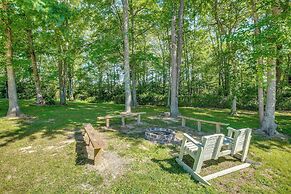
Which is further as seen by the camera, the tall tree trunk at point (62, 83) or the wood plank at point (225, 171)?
the tall tree trunk at point (62, 83)

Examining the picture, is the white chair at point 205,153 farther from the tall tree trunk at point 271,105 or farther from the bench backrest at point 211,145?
the tall tree trunk at point 271,105

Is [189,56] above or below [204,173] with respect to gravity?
above

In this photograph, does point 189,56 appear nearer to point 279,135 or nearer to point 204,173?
point 279,135

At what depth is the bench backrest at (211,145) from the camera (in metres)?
4.09

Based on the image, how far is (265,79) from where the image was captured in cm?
747

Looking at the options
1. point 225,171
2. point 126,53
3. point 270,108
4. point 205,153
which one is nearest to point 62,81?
point 126,53

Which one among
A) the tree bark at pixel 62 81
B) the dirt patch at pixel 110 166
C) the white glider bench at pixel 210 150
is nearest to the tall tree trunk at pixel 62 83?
the tree bark at pixel 62 81

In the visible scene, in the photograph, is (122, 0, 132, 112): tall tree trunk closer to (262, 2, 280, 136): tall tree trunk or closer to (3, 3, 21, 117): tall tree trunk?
(3, 3, 21, 117): tall tree trunk

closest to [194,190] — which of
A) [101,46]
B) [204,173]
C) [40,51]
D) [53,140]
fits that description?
[204,173]

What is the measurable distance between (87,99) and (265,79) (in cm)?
1861

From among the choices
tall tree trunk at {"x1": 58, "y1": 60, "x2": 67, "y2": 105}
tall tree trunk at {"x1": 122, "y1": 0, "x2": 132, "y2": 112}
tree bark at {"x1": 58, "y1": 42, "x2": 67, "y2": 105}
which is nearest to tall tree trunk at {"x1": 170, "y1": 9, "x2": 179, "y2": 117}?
tall tree trunk at {"x1": 122, "y1": 0, "x2": 132, "y2": 112}

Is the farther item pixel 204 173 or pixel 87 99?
pixel 87 99

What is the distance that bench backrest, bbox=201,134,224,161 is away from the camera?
4093 mm

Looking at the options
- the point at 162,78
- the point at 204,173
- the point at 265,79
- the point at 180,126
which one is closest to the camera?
the point at 204,173
